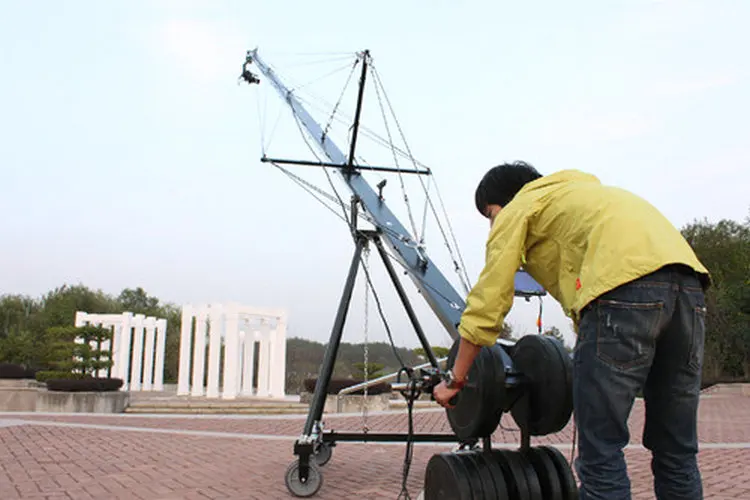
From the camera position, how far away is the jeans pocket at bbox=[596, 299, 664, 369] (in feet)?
6.66

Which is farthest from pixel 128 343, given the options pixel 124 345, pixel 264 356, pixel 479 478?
pixel 479 478

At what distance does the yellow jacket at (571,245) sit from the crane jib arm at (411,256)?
62.4 inches

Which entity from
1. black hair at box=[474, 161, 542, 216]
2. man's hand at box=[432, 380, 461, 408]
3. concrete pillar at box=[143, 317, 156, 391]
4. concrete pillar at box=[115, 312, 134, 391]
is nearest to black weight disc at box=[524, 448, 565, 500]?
man's hand at box=[432, 380, 461, 408]

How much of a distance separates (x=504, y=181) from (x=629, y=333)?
2.87 feet

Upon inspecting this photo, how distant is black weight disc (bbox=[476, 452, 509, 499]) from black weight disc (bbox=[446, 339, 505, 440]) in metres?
0.09

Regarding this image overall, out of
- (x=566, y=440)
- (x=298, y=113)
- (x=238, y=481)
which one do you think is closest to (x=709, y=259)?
(x=566, y=440)

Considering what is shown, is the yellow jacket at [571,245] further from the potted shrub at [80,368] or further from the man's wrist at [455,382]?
the potted shrub at [80,368]

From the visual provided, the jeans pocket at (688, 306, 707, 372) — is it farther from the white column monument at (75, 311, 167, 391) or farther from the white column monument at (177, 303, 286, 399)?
the white column monument at (75, 311, 167, 391)

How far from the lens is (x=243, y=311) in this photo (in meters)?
20.9

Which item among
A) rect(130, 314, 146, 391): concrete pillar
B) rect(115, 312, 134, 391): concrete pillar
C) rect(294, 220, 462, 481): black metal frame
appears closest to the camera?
rect(294, 220, 462, 481): black metal frame

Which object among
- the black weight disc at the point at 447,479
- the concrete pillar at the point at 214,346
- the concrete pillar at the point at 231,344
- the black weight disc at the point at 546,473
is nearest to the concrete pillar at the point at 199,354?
the concrete pillar at the point at 214,346

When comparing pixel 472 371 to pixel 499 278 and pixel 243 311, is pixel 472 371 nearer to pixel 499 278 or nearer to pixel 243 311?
pixel 499 278

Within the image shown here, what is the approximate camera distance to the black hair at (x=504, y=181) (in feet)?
8.68

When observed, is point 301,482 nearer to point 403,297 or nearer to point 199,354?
point 403,297
